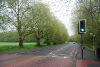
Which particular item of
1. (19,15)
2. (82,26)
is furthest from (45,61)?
(19,15)

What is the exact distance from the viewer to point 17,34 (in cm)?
5559

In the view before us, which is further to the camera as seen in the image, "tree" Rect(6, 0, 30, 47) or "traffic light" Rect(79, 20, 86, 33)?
"tree" Rect(6, 0, 30, 47)

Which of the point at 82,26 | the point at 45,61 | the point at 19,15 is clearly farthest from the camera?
the point at 19,15

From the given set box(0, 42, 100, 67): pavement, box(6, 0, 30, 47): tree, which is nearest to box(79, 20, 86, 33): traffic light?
box(0, 42, 100, 67): pavement

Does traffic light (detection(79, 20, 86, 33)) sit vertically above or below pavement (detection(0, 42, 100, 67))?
above

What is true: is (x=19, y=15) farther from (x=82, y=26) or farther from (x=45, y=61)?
(x=82, y=26)

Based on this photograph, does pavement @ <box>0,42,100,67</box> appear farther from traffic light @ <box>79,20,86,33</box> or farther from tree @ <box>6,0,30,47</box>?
tree @ <box>6,0,30,47</box>

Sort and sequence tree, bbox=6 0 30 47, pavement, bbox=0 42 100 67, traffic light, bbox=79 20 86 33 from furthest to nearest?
tree, bbox=6 0 30 47 → pavement, bbox=0 42 100 67 → traffic light, bbox=79 20 86 33

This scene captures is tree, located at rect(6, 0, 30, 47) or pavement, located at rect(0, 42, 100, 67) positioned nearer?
pavement, located at rect(0, 42, 100, 67)

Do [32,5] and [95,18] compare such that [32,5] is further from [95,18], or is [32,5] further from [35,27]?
[95,18]

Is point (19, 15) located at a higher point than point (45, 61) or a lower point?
higher

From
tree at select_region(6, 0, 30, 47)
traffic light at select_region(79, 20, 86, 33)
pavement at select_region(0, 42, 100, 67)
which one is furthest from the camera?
tree at select_region(6, 0, 30, 47)

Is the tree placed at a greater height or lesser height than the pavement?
greater

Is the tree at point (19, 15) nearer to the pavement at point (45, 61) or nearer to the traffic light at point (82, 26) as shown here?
the pavement at point (45, 61)
